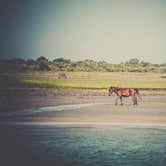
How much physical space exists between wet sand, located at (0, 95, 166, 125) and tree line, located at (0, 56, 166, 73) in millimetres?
658

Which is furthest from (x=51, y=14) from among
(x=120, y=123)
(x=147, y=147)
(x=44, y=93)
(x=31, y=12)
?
(x=147, y=147)

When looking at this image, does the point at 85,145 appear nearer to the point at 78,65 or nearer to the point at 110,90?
the point at 110,90

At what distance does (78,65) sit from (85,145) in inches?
142

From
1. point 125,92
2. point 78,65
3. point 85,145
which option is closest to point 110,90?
point 125,92

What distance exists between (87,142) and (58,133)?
0.95m

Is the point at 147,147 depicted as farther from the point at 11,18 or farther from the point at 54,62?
the point at 11,18

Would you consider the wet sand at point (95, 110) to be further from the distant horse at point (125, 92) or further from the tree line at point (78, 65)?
the tree line at point (78, 65)

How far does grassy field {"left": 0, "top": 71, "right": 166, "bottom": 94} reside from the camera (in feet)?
32.0

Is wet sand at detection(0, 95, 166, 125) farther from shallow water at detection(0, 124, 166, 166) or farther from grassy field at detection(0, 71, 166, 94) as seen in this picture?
shallow water at detection(0, 124, 166, 166)

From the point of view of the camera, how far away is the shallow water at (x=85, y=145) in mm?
5434

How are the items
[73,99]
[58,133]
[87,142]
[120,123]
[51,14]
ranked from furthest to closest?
1. [73,99]
2. [51,14]
3. [120,123]
4. [58,133]
5. [87,142]

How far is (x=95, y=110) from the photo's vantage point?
9.34 metres

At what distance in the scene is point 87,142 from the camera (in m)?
6.62

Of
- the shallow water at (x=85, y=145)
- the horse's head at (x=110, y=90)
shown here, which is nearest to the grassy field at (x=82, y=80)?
the horse's head at (x=110, y=90)
